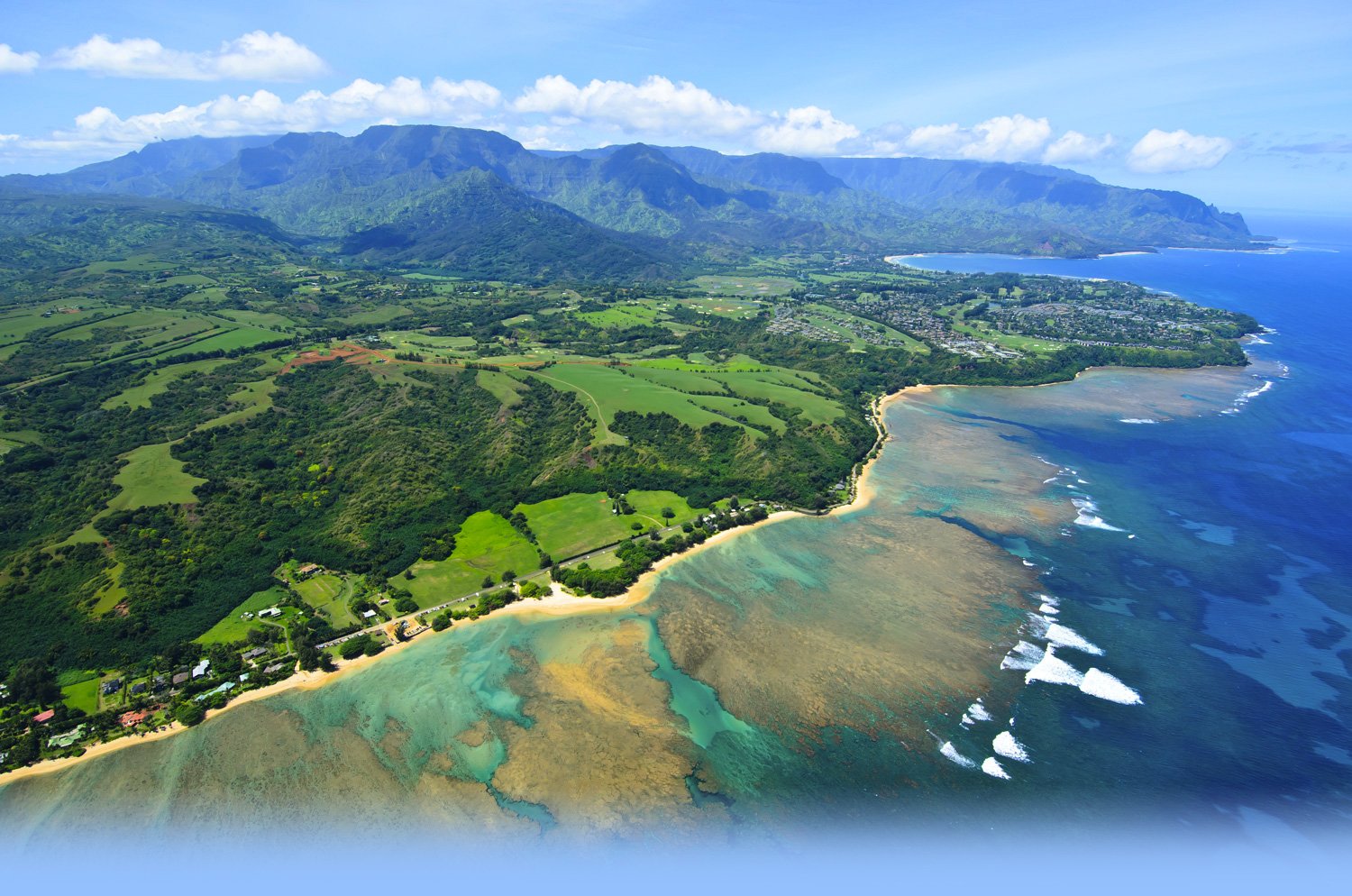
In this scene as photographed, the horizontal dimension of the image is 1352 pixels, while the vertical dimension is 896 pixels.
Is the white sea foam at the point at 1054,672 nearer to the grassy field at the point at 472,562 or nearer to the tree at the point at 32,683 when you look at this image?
the grassy field at the point at 472,562

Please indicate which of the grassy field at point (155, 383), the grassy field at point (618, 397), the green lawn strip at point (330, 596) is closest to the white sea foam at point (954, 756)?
the green lawn strip at point (330, 596)

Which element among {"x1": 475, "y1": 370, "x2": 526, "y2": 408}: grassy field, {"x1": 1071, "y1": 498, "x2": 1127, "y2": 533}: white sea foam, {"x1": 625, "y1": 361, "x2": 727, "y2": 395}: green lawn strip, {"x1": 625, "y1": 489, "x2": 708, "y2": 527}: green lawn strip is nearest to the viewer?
{"x1": 1071, "y1": 498, "x2": 1127, "y2": 533}: white sea foam

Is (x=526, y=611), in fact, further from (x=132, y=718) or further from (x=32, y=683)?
(x=32, y=683)

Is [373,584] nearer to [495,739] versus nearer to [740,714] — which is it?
[495,739]

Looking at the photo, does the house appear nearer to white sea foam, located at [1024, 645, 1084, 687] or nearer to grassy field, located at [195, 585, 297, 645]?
grassy field, located at [195, 585, 297, 645]

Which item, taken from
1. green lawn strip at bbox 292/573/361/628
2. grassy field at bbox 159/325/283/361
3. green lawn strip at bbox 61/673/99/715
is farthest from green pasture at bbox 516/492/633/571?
grassy field at bbox 159/325/283/361

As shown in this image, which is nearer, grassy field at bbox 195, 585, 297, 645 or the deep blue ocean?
the deep blue ocean

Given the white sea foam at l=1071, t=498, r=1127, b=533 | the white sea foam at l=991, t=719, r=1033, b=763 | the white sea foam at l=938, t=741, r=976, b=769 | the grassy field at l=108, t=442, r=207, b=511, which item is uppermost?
the grassy field at l=108, t=442, r=207, b=511
